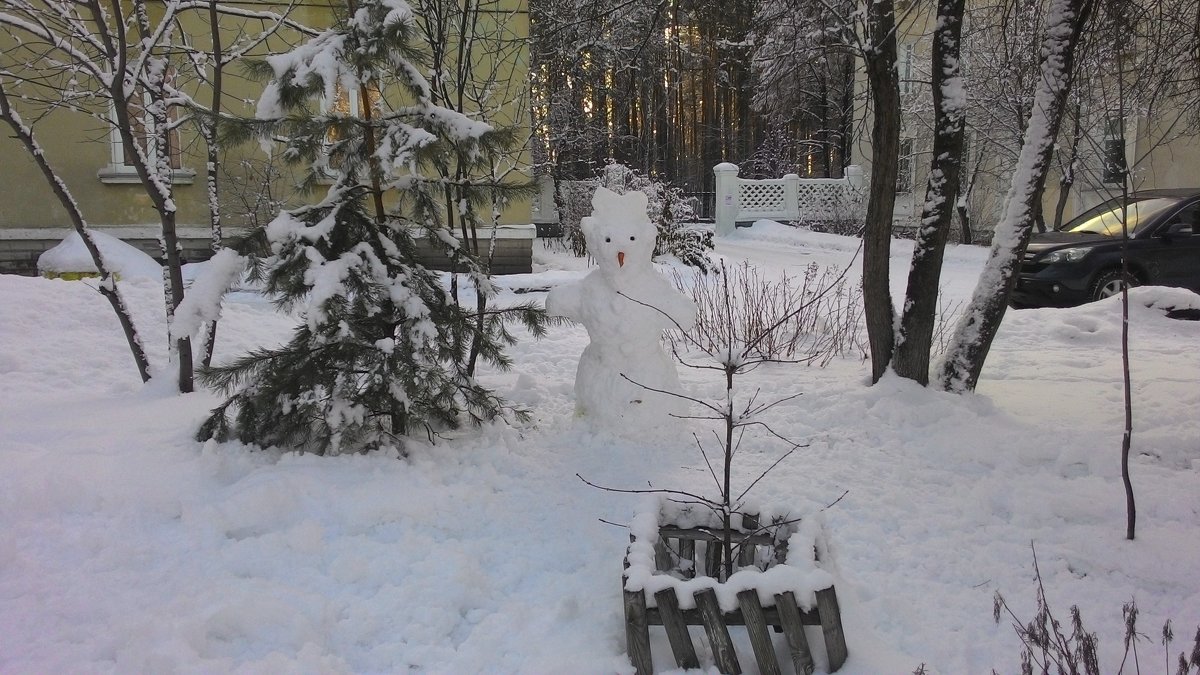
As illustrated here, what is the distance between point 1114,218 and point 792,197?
1246 centimetres

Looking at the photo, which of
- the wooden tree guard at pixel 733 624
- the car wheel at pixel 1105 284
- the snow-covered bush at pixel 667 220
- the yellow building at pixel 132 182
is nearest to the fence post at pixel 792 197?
→ the snow-covered bush at pixel 667 220

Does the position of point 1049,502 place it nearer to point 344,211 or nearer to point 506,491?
point 506,491

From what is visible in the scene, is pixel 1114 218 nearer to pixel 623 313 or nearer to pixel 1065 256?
pixel 1065 256

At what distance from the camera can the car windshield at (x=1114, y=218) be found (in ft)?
30.0

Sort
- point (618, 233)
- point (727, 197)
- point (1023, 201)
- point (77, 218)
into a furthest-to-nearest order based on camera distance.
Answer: point (727, 197)
point (77, 218)
point (1023, 201)
point (618, 233)

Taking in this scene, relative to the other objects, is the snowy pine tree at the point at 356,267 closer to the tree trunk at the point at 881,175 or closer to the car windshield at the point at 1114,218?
the tree trunk at the point at 881,175

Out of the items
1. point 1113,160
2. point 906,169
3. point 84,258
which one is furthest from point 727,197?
point 1113,160

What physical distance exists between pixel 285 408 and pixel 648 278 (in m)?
2.12

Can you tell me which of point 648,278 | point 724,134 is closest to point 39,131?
point 648,278

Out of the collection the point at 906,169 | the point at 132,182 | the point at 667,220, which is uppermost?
the point at 906,169

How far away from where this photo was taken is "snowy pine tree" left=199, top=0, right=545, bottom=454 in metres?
3.73

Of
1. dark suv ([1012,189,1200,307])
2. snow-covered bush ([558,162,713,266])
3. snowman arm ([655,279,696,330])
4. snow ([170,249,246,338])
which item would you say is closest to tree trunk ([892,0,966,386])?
snowman arm ([655,279,696,330])

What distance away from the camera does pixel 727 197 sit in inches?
826

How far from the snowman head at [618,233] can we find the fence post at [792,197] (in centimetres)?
1738
